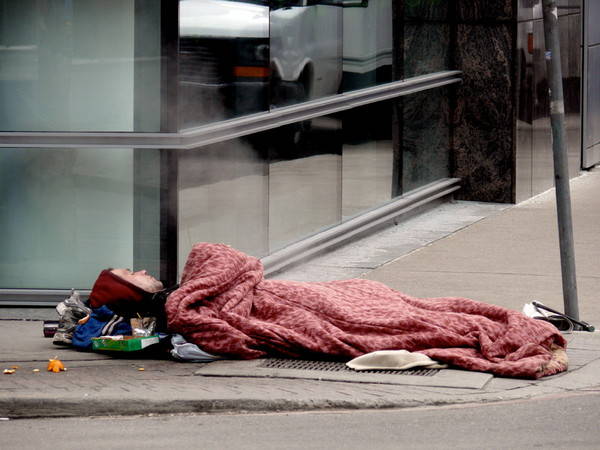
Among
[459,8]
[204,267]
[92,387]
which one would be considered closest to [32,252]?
[204,267]

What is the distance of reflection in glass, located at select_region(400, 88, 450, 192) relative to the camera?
41.3ft

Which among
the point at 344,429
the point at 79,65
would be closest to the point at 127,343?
the point at 344,429

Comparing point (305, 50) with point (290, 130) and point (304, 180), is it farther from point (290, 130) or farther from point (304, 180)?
point (304, 180)

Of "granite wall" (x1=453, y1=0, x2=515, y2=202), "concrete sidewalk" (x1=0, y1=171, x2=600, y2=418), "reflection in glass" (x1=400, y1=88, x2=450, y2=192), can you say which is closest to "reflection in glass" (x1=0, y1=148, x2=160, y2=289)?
"concrete sidewalk" (x1=0, y1=171, x2=600, y2=418)

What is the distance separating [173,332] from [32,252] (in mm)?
1911

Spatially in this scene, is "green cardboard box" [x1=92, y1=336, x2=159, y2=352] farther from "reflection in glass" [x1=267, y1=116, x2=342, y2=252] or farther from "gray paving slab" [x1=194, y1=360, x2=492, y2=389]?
"reflection in glass" [x1=267, y1=116, x2=342, y2=252]

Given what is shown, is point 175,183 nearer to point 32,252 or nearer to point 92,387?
point 32,252

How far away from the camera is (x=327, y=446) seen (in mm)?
5297

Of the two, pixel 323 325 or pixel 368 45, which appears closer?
pixel 323 325

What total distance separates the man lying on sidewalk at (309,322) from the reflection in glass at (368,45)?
4290mm

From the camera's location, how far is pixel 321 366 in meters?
6.67

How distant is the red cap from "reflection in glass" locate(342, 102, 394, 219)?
14.0ft

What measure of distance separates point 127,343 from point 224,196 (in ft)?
7.67

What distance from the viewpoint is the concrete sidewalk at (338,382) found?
594cm
